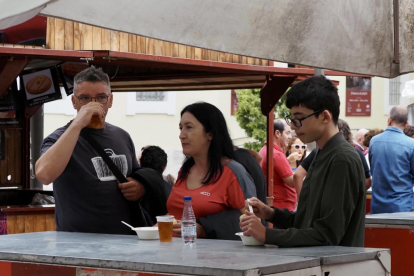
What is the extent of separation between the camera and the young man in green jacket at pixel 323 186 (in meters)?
3.81

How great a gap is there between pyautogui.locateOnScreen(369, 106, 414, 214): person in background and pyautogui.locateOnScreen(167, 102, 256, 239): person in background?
4.72m

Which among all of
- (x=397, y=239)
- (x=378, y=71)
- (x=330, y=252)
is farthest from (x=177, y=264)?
(x=397, y=239)

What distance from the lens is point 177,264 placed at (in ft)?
10.8

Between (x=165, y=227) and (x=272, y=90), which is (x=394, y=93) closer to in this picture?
(x=272, y=90)

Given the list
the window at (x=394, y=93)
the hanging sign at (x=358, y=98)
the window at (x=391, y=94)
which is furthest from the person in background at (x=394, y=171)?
the window at (x=394, y=93)

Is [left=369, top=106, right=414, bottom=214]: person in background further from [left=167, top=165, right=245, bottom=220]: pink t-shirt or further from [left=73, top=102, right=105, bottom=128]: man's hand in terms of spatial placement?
[left=73, top=102, right=105, bottom=128]: man's hand

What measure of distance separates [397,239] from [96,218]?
2.33 meters

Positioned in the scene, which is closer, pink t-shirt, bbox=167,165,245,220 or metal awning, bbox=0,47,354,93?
pink t-shirt, bbox=167,165,245,220

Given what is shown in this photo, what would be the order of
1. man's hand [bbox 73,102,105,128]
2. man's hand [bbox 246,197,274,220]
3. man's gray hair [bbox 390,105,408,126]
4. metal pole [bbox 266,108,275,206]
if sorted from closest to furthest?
1. man's hand [bbox 246,197,274,220]
2. man's hand [bbox 73,102,105,128]
3. man's gray hair [bbox 390,105,408,126]
4. metal pole [bbox 266,108,275,206]

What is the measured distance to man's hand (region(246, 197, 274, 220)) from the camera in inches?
166

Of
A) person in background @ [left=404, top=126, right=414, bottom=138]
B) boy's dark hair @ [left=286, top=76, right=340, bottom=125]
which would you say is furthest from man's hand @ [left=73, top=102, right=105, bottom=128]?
person in background @ [left=404, top=126, right=414, bottom=138]

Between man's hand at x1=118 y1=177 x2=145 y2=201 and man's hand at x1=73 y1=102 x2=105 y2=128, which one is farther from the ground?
man's hand at x1=73 y1=102 x2=105 y2=128

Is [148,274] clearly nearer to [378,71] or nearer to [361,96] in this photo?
[378,71]

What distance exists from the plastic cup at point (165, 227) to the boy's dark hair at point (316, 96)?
93 cm
